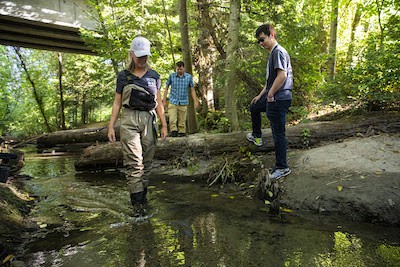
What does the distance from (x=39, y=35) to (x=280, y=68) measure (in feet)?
51.4

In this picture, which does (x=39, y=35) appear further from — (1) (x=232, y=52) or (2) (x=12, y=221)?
(2) (x=12, y=221)

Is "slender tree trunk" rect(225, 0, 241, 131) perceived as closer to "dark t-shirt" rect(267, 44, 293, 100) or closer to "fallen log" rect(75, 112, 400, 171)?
"fallen log" rect(75, 112, 400, 171)

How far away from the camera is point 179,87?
8203mm

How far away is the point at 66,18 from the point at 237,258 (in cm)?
1472

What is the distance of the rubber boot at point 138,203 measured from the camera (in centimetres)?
386

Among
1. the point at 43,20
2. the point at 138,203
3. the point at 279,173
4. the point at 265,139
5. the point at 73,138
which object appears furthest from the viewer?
the point at 73,138

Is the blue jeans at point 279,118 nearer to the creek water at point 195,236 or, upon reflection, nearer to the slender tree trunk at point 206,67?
the creek water at point 195,236

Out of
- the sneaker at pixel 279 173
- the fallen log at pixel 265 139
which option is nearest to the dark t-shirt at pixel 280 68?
the sneaker at pixel 279 173

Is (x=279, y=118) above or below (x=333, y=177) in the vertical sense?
above

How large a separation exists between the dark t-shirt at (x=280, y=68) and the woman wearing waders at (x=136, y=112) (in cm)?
180

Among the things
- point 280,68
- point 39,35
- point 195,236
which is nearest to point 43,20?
point 39,35

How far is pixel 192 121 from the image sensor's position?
30.3 feet

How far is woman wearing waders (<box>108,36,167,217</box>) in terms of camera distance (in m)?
3.88

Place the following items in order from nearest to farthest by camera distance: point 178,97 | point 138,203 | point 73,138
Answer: point 138,203 → point 178,97 → point 73,138
